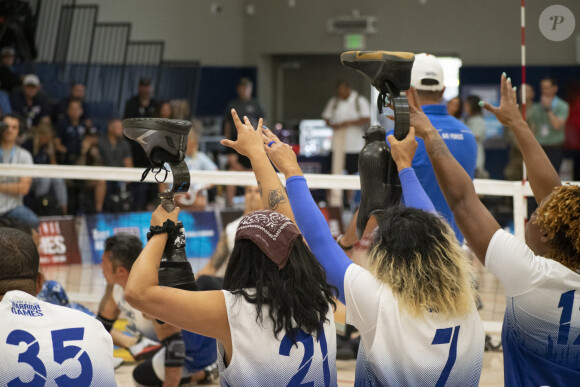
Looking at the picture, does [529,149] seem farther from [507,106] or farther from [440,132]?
[440,132]

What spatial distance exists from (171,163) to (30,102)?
35.0ft

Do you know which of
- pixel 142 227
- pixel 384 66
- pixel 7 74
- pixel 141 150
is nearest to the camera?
pixel 384 66

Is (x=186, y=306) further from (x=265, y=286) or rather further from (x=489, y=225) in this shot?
(x=489, y=225)

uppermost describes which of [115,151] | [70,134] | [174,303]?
[70,134]

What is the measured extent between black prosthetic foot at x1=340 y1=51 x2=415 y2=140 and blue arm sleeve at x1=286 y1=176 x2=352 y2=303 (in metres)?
0.45

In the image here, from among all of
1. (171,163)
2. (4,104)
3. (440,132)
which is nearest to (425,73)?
(440,132)

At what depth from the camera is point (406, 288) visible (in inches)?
99.3

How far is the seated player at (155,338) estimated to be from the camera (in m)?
4.91

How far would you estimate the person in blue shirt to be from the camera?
3.83m

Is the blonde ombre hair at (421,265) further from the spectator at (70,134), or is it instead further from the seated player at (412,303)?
the spectator at (70,134)

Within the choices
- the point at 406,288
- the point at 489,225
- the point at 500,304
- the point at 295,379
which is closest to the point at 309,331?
the point at 295,379

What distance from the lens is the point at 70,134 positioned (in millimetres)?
12328

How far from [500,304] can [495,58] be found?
1175 cm

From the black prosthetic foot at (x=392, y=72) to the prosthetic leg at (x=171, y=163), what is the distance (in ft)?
2.38
